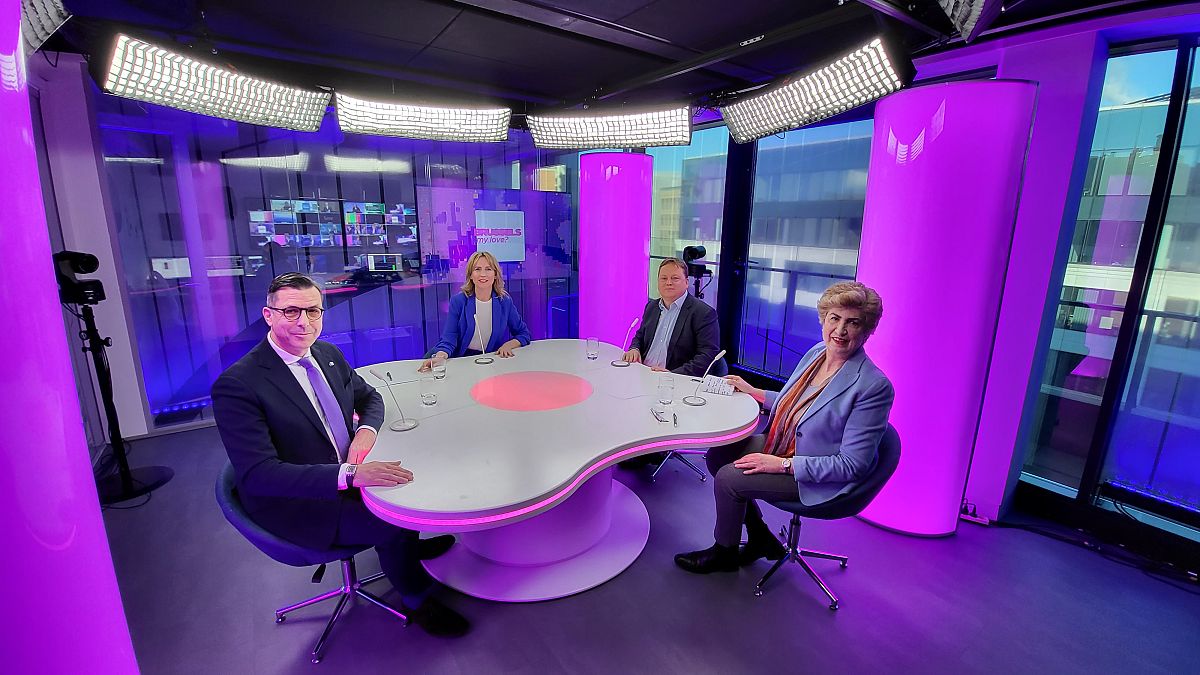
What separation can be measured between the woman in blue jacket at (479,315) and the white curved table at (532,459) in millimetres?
485

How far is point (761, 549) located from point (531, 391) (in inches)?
63.1

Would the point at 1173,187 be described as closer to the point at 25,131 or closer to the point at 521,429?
the point at 521,429

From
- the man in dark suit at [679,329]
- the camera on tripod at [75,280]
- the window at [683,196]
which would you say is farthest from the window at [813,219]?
the camera on tripod at [75,280]

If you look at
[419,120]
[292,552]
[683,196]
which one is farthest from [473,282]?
[683,196]

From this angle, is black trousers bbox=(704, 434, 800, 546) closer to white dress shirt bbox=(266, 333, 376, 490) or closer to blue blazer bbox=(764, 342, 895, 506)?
blue blazer bbox=(764, 342, 895, 506)

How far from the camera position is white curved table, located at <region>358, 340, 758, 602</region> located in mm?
1825

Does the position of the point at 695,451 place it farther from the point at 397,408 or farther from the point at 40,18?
the point at 40,18

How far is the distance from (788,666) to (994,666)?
3.03 ft

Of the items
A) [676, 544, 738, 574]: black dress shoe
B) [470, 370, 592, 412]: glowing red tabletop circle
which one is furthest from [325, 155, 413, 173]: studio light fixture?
[676, 544, 738, 574]: black dress shoe

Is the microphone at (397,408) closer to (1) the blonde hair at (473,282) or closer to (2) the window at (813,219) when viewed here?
(1) the blonde hair at (473,282)

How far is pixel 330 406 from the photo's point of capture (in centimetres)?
223

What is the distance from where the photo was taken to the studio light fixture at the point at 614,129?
380cm

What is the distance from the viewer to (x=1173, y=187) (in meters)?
2.89

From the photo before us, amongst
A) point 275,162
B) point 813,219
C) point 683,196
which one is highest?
point 683,196
